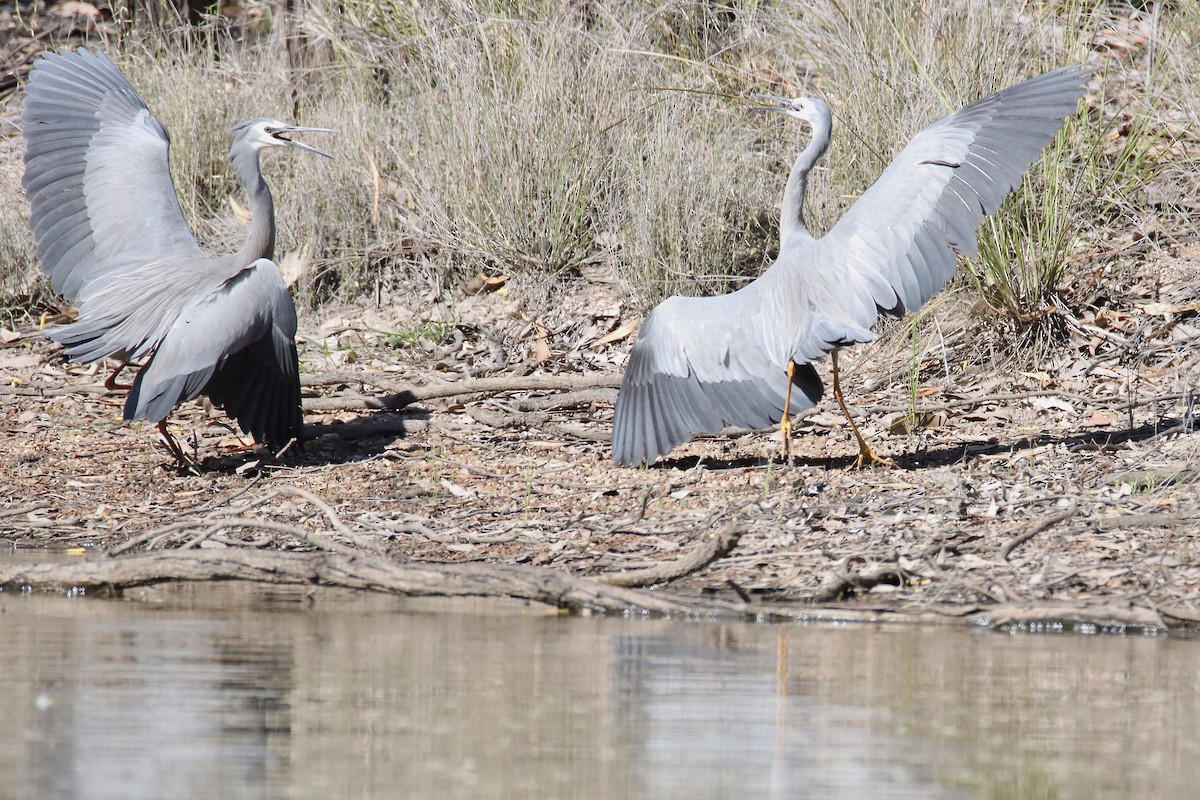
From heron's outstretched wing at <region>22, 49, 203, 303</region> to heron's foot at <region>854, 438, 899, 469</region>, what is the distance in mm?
3196

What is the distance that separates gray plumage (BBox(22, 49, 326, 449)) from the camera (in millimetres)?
6316

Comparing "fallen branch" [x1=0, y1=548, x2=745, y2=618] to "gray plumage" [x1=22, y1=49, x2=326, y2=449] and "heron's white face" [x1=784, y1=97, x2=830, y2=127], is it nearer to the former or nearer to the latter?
"gray plumage" [x1=22, y1=49, x2=326, y2=449]

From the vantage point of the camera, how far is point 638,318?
8500mm

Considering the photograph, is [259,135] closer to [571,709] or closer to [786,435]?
[786,435]

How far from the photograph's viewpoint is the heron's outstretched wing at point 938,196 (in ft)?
19.4

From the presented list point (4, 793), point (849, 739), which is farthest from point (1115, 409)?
point (4, 793)

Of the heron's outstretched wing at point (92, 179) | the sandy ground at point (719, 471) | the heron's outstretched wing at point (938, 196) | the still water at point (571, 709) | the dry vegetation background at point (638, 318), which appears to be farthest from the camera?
the heron's outstretched wing at point (92, 179)

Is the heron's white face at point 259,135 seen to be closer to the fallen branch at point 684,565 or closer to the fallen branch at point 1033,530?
the fallen branch at point 684,565

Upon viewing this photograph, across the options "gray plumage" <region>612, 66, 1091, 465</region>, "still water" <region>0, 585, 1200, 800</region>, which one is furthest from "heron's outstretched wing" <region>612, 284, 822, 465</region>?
"still water" <region>0, 585, 1200, 800</region>

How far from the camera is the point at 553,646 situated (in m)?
3.97

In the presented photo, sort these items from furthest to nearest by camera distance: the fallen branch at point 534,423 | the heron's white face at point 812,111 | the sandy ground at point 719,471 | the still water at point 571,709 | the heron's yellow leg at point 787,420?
1. the heron's white face at point 812,111
2. the fallen branch at point 534,423
3. the heron's yellow leg at point 787,420
4. the sandy ground at point 719,471
5. the still water at point 571,709

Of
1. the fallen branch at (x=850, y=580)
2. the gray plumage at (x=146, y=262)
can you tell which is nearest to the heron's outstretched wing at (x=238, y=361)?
the gray plumage at (x=146, y=262)

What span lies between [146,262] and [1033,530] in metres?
4.20

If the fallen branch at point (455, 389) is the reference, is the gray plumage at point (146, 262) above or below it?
above
